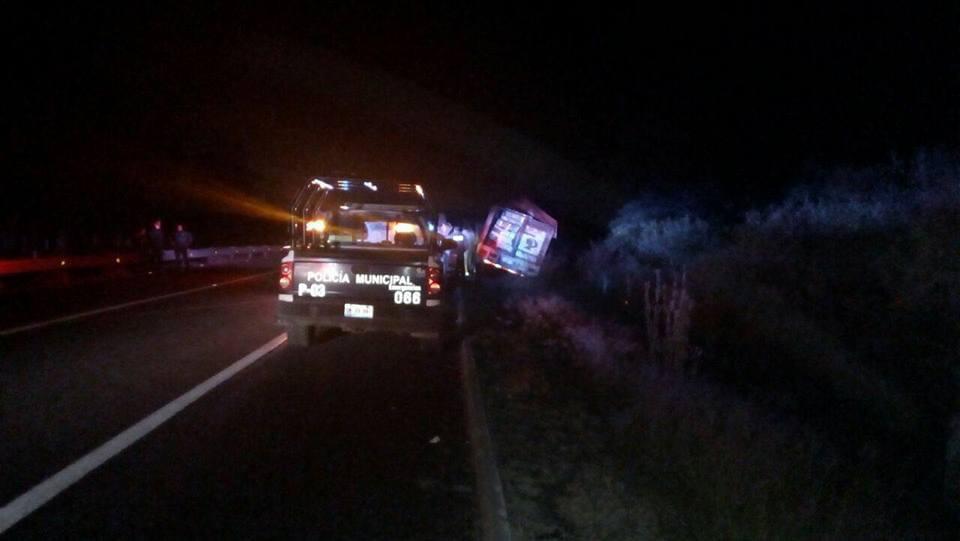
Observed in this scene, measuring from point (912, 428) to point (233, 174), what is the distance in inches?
3486

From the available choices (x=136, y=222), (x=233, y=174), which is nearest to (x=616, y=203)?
(x=136, y=222)

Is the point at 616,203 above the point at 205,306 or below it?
above

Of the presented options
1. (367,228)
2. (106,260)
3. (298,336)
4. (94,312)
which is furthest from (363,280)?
(106,260)

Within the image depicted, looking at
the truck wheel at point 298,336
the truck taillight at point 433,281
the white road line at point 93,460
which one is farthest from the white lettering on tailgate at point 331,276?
the white road line at point 93,460

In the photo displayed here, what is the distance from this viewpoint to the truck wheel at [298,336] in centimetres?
1622

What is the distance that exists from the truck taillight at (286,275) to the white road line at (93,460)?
2342 mm

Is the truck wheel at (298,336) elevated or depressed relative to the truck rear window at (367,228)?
depressed

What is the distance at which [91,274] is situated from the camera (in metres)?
33.4

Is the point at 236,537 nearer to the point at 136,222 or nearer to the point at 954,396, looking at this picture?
the point at 954,396

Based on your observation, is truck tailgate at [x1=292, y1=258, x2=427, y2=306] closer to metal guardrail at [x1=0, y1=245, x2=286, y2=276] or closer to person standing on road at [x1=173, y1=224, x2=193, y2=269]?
metal guardrail at [x1=0, y1=245, x2=286, y2=276]

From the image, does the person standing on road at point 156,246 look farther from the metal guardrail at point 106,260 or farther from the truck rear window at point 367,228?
the truck rear window at point 367,228

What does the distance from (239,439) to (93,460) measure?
1.39 meters

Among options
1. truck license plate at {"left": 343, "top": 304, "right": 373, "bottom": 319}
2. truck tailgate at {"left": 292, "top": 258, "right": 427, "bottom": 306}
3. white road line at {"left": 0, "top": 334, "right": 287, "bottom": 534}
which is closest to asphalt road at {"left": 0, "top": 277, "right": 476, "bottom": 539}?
white road line at {"left": 0, "top": 334, "right": 287, "bottom": 534}

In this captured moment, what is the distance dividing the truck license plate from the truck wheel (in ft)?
3.20
